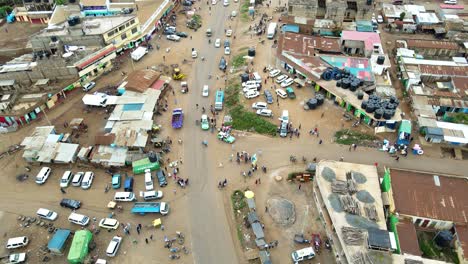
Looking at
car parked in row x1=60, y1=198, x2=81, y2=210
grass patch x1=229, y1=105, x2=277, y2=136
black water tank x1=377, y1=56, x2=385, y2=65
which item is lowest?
car parked in row x1=60, y1=198, x2=81, y2=210

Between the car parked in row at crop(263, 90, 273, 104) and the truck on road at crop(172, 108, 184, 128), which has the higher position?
the car parked in row at crop(263, 90, 273, 104)

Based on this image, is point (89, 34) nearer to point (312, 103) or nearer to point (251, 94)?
point (251, 94)

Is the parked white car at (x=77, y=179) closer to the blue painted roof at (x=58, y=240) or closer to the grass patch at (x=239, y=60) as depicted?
the blue painted roof at (x=58, y=240)

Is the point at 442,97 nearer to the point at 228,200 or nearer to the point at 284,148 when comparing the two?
the point at 284,148

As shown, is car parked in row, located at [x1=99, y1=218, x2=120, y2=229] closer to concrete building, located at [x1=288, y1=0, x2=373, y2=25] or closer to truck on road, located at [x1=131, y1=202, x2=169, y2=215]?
truck on road, located at [x1=131, y1=202, x2=169, y2=215]

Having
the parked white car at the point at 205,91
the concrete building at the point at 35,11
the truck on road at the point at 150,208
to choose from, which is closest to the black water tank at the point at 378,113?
the parked white car at the point at 205,91

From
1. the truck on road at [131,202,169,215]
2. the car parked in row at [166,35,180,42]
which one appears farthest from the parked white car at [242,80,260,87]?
the truck on road at [131,202,169,215]

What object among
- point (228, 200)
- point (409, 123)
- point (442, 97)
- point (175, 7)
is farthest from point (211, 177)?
point (175, 7)

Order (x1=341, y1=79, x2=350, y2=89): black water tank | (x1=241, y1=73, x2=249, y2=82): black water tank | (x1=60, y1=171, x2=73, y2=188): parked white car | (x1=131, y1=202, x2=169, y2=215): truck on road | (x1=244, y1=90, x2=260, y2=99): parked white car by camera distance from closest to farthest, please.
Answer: (x1=131, y1=202, x2=169, y2=215): truck on road
(x1=60, y1=171, x2=73, y2=188): parked white car
(x1=341, y1=79, x2=350, y2=89): black water tank
(x1=244, y1=90, x2=260, y2=99): parked white car
(x1=241, y1=73, x2=249, y2=82): black water tank

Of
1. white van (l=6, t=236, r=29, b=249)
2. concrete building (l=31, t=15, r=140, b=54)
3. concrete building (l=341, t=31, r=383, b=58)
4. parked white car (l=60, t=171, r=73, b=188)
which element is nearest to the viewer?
white van (l=6, t=236, r=29, b=249)
